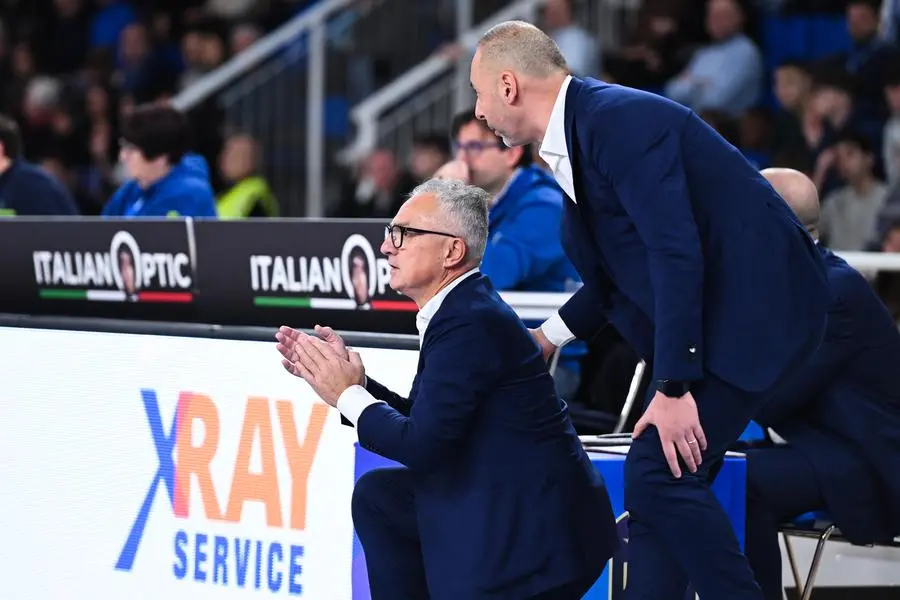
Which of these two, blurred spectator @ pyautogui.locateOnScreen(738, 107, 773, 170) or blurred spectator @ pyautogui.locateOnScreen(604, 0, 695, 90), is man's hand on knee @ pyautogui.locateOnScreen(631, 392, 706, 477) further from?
blurred spectator @ pyautogui.locateOnScreen(604, 0, 695, 90)

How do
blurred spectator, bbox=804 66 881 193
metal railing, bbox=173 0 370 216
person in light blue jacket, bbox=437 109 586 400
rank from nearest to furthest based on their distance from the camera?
person in light blue jacket, bbox=437 109 586 400
blurred spectator, bbox=804 66 881 193
metal railing, bbox=173 0 370 216

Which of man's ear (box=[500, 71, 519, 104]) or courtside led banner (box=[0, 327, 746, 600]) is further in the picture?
courtside led banner (box=[0, 327, 746, 600])

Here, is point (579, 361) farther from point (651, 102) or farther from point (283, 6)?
point (283, 6)

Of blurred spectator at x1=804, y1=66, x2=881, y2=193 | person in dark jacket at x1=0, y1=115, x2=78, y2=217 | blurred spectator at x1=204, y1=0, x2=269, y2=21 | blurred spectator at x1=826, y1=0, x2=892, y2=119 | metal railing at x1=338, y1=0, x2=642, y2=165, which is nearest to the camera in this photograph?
person in dark jacket at x1=0, y1=115, x2=78, y2=217

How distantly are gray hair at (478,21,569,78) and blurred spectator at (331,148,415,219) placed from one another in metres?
5.78

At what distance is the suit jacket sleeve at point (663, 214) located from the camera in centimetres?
317

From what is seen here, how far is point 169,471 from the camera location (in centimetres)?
440

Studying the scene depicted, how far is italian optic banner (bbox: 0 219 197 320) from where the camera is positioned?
16.6ft

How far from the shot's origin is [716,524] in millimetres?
3273

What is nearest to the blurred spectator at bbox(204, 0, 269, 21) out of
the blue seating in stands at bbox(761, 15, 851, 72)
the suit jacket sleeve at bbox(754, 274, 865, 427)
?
the blue seating in stands at bbox(761, 15, 851, 72)

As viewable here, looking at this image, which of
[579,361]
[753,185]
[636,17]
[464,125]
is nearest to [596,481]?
[753,185]

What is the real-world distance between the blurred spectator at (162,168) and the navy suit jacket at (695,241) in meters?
3.61

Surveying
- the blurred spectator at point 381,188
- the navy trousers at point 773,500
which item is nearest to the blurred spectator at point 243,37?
the blurred spectator at point 381,188

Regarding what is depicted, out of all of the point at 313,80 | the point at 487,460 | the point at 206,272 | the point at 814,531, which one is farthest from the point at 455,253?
the point at 313,80
